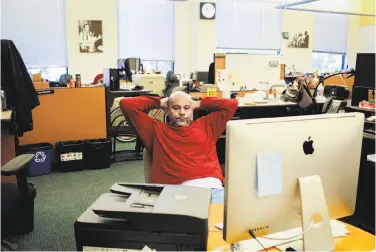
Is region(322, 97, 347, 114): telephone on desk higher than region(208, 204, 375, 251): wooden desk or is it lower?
higher

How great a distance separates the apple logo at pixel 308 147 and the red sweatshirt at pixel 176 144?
1.08 meters

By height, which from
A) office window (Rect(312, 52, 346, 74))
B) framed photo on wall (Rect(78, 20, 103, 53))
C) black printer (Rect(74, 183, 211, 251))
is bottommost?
black printer (Rect(74, 183, 211, 251))

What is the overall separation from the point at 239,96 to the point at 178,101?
2.02 metres

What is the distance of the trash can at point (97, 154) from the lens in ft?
14.3

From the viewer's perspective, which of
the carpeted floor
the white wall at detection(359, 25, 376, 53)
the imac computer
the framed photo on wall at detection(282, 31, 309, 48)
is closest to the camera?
the imac computer

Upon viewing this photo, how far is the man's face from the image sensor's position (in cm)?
226

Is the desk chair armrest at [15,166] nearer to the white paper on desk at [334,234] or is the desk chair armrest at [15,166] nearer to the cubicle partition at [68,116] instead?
the white paper on desk at [334,234]

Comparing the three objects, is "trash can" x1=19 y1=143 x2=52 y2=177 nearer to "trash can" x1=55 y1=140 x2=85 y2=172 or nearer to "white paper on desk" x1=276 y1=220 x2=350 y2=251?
"trash can" x1=55 y1=140 x2=85 y2=172

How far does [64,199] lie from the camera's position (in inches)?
134

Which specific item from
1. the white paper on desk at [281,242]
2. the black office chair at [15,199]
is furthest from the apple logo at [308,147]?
the black office chair at [15,199]

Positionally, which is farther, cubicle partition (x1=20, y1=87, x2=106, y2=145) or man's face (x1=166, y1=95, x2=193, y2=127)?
cubicle partition (x1=20, y1=87, x2=106, y2=145)

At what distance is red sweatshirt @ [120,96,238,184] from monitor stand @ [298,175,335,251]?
102 cm

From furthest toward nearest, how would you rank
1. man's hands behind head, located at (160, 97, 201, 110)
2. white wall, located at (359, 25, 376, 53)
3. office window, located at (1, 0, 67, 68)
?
1. white wall, located at (359, 25, 376, 53)
2. office window, located at (1, 0, 67, 68)
3. man's hands behind head, located at (160, 97, 201, 110)

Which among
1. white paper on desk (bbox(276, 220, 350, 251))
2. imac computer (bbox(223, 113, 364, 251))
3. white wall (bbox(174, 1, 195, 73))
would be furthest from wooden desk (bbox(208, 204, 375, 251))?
white wall (bbox(174, 1, 195, 73))
